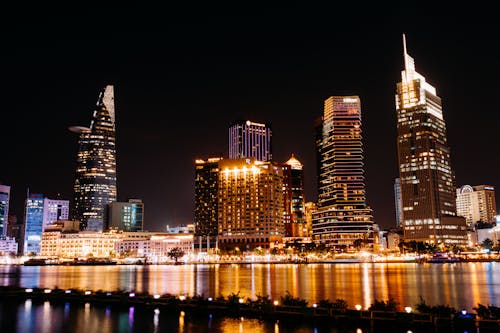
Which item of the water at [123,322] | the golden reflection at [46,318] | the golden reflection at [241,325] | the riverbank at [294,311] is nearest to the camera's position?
Result: the riverbank at [294,311]

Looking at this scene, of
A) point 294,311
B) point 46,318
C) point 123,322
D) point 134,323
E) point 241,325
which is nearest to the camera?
point 241,325

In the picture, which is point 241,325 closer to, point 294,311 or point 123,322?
point 294,311

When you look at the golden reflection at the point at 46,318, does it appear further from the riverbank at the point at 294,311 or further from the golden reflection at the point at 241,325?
the golden reflection at the point at 241,325

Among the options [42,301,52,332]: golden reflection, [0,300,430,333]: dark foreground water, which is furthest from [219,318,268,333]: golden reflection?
[42,301,52,332]: golden reflection

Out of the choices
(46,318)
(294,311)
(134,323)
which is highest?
(294,311)

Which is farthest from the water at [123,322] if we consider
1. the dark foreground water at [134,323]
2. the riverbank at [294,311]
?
the riverbank at [294,311]

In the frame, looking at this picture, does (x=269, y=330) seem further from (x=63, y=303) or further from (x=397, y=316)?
(x=63, y=303)

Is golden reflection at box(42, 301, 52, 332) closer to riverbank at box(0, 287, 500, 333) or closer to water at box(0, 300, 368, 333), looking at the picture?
water at box(0, 300, 368, 333)

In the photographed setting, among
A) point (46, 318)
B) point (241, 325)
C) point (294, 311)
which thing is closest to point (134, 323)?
point (46, 318)

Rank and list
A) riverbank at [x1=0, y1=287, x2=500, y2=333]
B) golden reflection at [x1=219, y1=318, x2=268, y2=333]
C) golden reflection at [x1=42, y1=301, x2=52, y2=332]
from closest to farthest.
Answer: riverbank at [x1=0, y1=287, x2=500, y2=333], golden reflection at [x1=219, y1=318, x2=268, y2=333], golden reflection at [x1=42, y1=301, x2=52, y2=332]

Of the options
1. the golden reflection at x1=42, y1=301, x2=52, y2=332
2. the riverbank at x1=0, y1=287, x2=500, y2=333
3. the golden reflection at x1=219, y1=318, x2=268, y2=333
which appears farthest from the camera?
the golden reflection at x1=42, y1=301, x2=52, y2=332

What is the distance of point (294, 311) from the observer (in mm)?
43625

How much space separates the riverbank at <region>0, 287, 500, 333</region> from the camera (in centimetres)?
3825

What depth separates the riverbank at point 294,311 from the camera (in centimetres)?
3825
